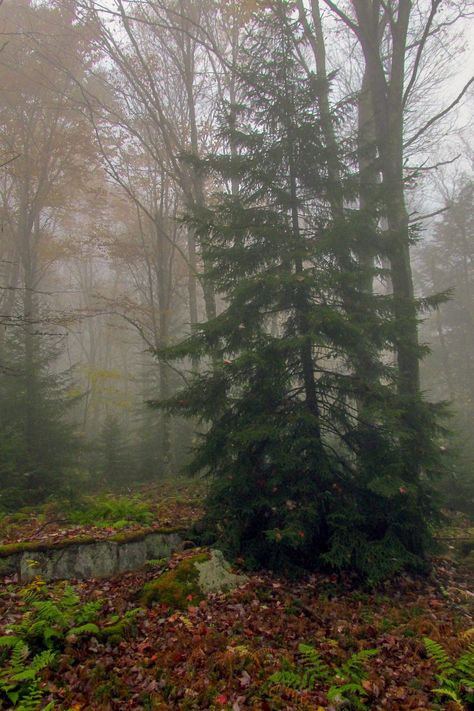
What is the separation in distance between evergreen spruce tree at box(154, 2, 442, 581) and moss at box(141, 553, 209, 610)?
29.8 inches

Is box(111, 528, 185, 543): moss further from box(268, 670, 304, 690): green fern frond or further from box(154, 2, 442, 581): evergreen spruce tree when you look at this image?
box(268, 670, 304, 690): green fern frond

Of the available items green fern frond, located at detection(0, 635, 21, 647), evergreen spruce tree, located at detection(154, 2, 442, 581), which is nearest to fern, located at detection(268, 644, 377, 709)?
evergreen spruce tree, located at detection(154, 2, 442, 581)

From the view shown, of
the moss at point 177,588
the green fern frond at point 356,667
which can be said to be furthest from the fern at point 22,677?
the green fern frond at point 356,667

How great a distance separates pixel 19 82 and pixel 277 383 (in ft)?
47.0

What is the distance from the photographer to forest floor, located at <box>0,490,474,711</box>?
4.04 metres

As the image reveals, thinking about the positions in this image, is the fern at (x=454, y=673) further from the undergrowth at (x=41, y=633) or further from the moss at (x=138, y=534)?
the moss at (x=138, y=534)

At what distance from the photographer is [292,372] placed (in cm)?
735

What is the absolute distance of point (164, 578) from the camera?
600cm

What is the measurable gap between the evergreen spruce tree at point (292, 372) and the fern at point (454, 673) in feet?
4.68

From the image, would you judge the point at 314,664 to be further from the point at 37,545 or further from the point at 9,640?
the point at 37,545

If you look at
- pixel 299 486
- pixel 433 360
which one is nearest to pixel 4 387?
pixel 299 486

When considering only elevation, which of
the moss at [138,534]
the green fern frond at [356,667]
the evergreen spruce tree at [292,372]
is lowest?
the green fern frond at [356,667]

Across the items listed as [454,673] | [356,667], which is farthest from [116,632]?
[454,673]

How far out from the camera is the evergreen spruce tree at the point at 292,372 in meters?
6.21
